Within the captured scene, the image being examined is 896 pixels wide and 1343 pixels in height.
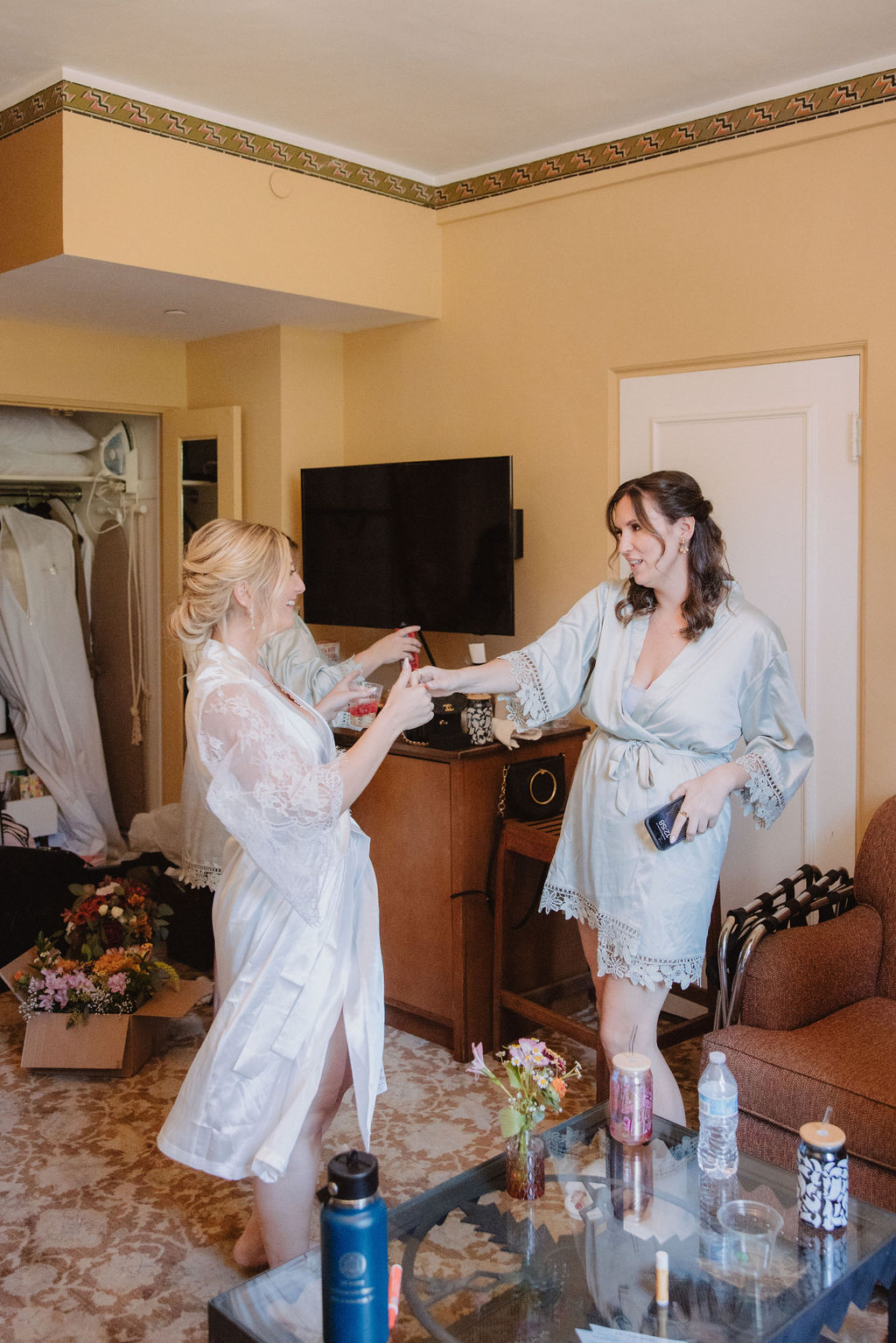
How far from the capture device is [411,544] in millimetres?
3951

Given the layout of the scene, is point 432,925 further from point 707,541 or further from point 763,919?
point 707,541

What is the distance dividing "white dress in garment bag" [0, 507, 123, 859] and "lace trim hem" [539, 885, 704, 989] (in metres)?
3.13

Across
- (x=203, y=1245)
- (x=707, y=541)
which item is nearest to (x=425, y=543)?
A: (x=707, y=541)

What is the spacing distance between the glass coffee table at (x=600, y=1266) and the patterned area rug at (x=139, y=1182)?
0.53 meters

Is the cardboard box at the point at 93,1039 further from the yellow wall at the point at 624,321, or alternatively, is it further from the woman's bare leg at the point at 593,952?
the yellow wall at the point at 624,321

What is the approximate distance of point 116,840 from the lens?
5.25 meters

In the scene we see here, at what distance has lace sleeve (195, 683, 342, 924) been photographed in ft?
6.39

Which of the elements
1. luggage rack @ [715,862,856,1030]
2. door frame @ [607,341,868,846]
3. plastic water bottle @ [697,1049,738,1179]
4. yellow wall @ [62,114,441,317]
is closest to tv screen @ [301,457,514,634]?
yellow wall @ [62,114,441,317]

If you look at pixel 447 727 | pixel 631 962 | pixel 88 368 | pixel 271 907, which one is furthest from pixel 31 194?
pixel 631 962

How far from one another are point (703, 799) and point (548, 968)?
1.37m

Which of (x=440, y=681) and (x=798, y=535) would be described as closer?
(x=440, y=681)

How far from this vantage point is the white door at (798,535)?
316 cm

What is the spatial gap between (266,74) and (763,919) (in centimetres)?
250

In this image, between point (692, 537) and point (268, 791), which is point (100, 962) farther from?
point (692, 537)
